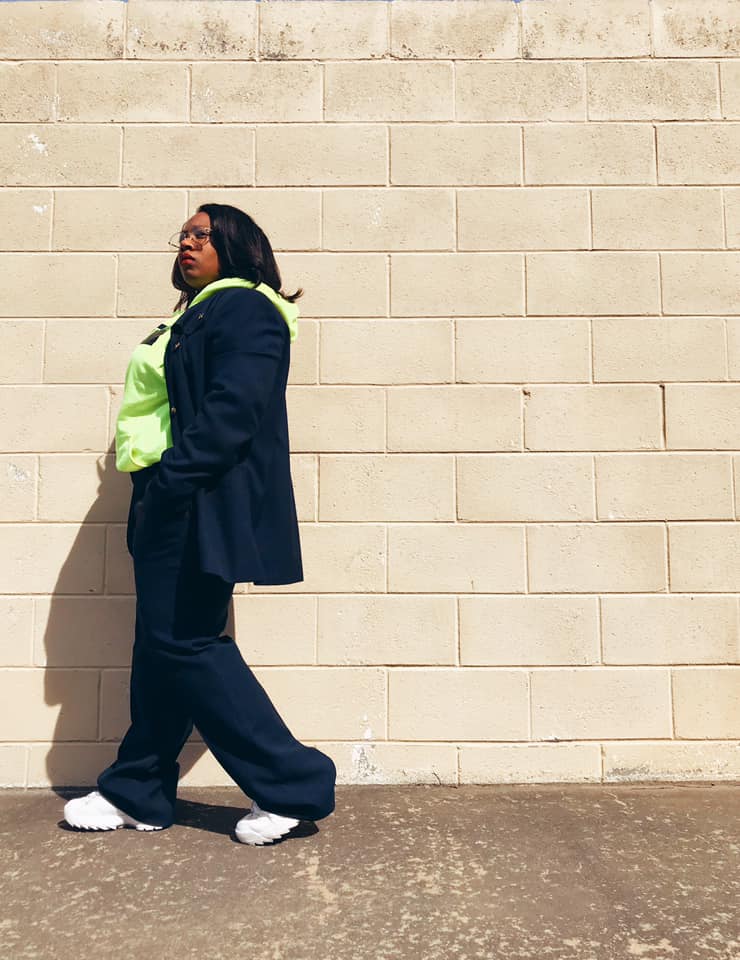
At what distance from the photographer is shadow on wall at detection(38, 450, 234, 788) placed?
2.69 m

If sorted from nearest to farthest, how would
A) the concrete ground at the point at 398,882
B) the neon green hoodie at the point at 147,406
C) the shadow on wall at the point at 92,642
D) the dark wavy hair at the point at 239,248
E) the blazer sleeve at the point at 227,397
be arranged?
the concrete ground at the point at 398,882 < the blazer sleeve at the point at 227,397 < the neon green hoodie at the point at 147,406 < the dark wavy hair at the point at 239,248 < the shadow on wall at the point at 92,642

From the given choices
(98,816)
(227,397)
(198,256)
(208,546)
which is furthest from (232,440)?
(98,816)

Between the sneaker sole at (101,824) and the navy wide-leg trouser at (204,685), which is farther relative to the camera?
the sneaker sole at (101,824)

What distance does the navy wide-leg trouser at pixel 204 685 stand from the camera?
7.10 feet

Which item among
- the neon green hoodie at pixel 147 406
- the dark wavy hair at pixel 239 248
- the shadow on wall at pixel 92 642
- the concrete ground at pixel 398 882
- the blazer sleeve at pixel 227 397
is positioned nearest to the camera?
the concrete ground at pixel 398 882

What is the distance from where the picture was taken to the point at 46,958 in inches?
64.0

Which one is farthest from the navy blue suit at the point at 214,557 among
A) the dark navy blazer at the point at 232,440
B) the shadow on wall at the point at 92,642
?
the shadow on wall at the point at 92,642

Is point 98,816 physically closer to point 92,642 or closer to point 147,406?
point 92,642

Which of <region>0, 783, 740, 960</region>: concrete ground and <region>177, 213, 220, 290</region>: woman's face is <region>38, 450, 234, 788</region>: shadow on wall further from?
<region>177, 213, 220, 290</region>: woman's face

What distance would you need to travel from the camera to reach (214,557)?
210 cm

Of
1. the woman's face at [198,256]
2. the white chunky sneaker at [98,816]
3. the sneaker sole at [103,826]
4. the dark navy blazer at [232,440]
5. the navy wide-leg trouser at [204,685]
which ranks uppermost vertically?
the woman's face at [198,256]

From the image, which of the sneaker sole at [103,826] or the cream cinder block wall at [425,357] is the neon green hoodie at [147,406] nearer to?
the cream cinder block wall at [425,357]

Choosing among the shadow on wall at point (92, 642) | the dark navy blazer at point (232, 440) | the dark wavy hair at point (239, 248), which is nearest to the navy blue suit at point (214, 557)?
the dark navy blazer at point (232, 440)

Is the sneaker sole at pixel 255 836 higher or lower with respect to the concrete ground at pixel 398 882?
higher
